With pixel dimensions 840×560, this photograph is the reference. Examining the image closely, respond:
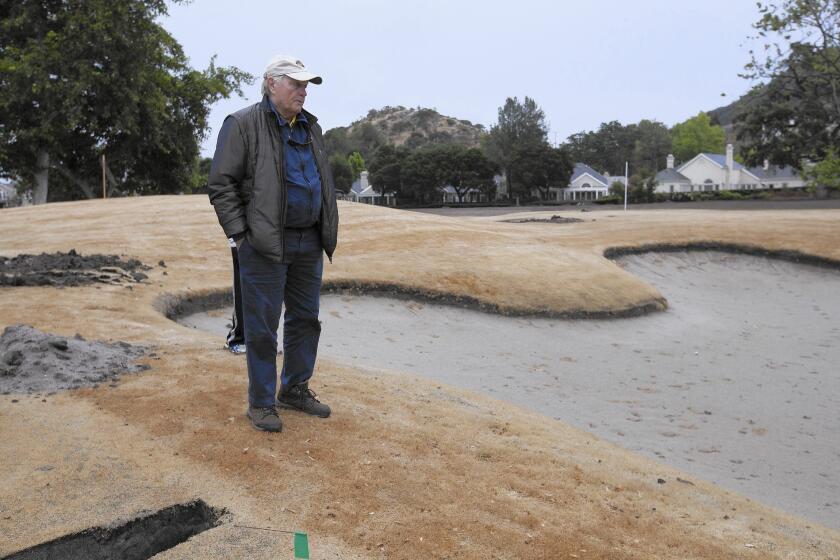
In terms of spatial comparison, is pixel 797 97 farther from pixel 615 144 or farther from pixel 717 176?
pixel 615 144

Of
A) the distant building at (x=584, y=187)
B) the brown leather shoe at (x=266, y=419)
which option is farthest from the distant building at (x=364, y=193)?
the brown leather shoe at (x=266, y=419)

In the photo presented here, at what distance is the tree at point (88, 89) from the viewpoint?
35.6 metres

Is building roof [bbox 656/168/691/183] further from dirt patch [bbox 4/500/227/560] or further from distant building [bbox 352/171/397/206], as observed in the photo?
dirt patch [bbox 4/500/227/560]

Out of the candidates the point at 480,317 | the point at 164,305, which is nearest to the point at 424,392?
the point at 164,305

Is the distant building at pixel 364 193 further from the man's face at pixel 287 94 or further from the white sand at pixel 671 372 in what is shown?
the man's face at pixel 287 94

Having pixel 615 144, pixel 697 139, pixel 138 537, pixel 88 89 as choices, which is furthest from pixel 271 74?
pixel 615 144

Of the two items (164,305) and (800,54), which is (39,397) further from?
(800,54)

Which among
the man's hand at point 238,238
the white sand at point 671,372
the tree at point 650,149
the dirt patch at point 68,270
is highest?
the tree at point 650,149

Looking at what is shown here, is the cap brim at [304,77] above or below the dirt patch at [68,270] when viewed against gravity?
above

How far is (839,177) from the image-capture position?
118 feet

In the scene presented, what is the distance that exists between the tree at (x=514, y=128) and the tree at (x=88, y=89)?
71546mm

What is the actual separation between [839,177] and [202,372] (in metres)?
36.8

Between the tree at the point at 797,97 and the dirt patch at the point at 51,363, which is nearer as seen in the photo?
the dirt patch at the point at 51,363

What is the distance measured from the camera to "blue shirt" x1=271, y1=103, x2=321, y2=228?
5500 millimetres
